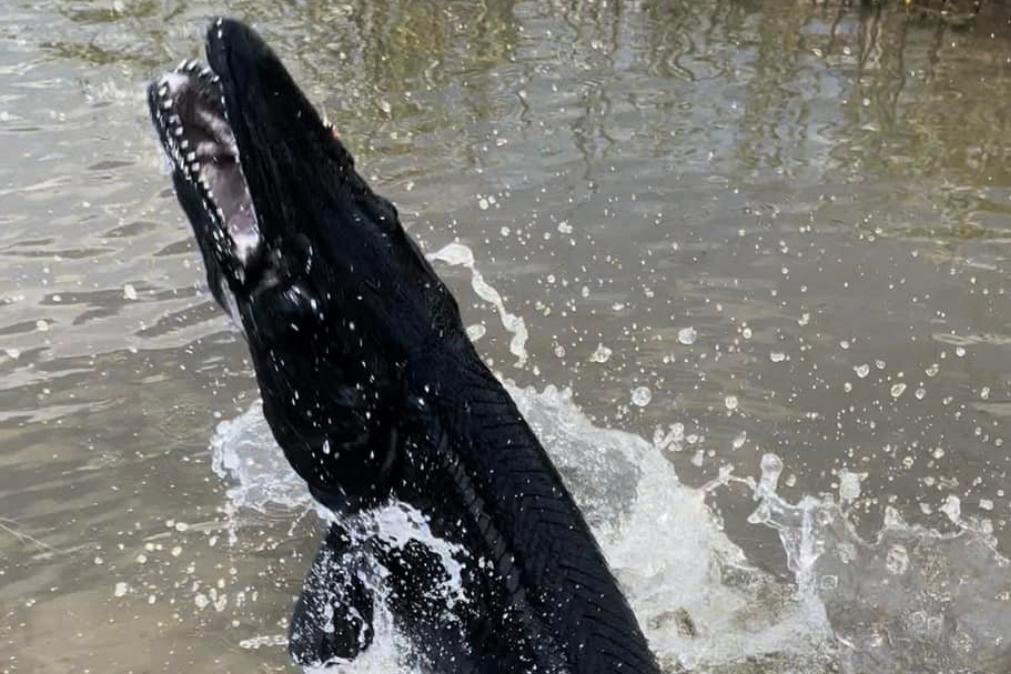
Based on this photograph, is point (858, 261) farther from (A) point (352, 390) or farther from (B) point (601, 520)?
(A) point (352, 390)

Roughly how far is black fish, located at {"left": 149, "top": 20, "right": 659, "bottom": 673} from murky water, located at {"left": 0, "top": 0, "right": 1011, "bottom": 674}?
2.02ft

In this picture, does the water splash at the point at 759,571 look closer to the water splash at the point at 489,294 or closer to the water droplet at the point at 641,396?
the water droplet at the point at 641,396

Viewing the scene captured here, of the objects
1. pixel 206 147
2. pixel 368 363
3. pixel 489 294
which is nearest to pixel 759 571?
pixel 489 294

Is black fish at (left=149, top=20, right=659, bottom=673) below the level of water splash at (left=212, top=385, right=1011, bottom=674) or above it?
above

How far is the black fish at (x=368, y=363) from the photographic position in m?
2.58

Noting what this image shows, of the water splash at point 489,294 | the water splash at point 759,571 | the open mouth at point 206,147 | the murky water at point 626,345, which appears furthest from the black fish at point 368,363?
the water splash at point 489,294

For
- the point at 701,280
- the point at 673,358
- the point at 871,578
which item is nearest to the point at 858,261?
the point at 701,280

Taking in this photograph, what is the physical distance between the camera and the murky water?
4566mm

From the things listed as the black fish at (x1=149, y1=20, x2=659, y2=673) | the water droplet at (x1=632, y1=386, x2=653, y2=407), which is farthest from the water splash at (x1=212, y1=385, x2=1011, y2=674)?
the black fish at (x1=149, y1=20, x2=659, y2=673)

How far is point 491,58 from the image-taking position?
32.8ft

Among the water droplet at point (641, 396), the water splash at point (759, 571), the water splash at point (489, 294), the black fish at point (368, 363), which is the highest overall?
the black fish at point (368, 363)

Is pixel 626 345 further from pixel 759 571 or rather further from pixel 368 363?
pixel 368 363

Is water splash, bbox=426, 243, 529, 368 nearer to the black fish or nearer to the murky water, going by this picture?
the murky water

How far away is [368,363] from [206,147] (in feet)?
1.91
